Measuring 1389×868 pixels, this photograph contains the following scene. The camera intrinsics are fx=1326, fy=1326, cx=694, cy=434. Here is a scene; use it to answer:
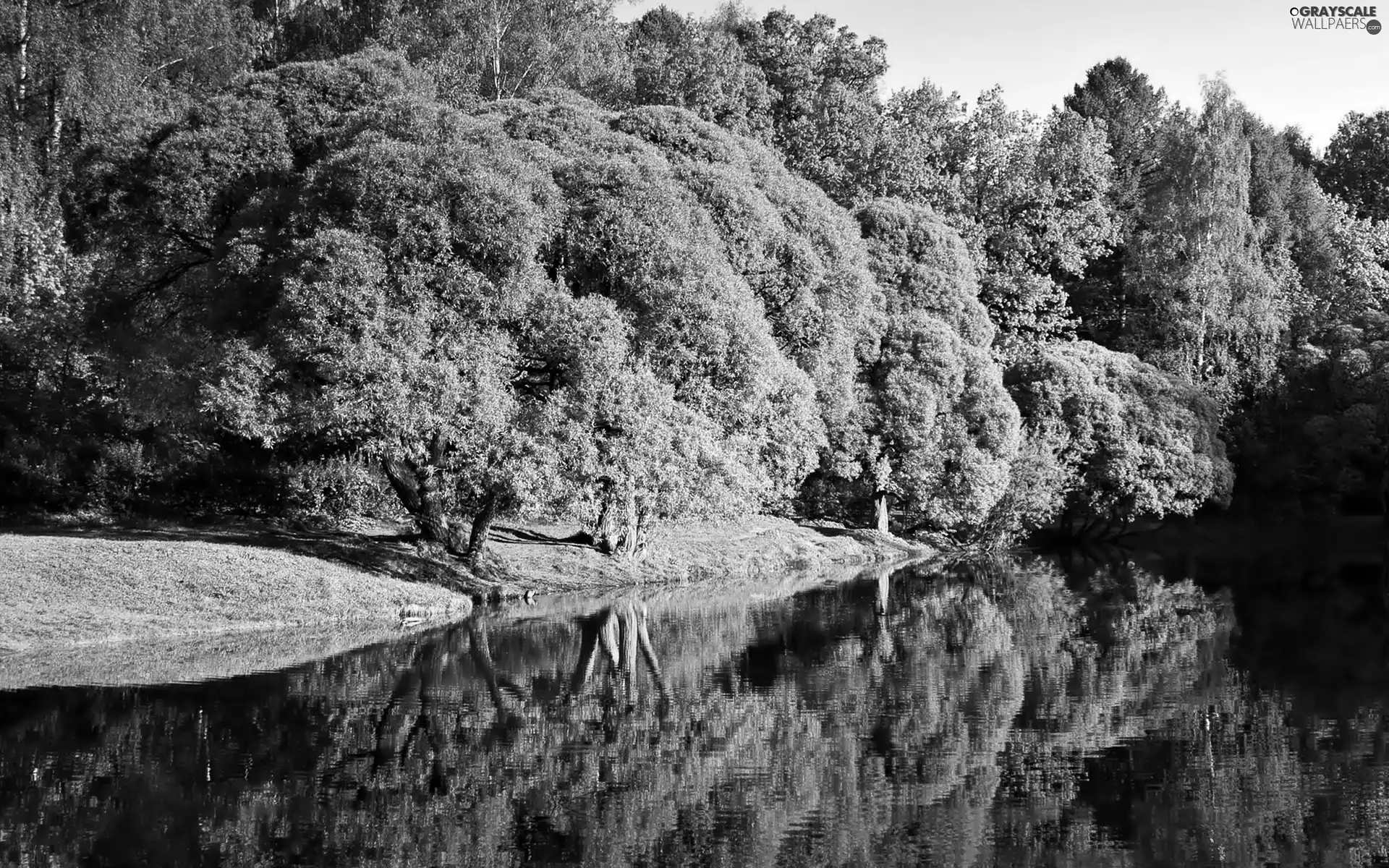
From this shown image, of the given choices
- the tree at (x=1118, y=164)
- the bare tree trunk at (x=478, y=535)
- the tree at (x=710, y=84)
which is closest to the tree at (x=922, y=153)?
the tree at (x=710, y=84)

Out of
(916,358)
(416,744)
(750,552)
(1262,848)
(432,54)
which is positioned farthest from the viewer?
(432,54)

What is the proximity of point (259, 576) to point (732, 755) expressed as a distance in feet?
55.0

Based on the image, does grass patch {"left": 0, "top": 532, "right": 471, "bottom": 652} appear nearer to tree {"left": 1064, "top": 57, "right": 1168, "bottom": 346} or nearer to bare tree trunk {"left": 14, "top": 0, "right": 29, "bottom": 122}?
bare tree trunk {"left": 14, "top": 0, "right": 29, "bottom": 122}

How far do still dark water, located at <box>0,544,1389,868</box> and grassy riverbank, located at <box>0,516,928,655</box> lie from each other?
448 cm

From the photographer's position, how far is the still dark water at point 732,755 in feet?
41.5

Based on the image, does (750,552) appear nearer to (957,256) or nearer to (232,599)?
(957,256)

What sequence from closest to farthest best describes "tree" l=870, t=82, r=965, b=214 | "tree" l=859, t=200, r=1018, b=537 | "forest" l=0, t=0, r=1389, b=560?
"forest" l=0, t=0, r=1389, b=560
"tree" l=859, t=200, r=1018, b=537
"tree" l=870, t=82, r=965, b=214

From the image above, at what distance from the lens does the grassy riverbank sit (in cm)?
2609

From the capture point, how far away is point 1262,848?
1230cm

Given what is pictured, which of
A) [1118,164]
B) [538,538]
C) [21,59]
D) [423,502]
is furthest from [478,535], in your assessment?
[1118,164]

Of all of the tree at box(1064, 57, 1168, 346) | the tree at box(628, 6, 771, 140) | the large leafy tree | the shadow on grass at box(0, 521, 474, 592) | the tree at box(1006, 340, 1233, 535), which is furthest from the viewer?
the tree at box(1064, 57, 1168, 346)

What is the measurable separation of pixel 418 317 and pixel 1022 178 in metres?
47.0

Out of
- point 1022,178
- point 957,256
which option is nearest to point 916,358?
point 957,256

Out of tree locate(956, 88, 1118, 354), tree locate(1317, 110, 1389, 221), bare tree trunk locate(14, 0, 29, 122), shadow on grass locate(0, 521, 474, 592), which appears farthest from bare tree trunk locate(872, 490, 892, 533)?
tree locate(1317, 110, 1389, 221)
